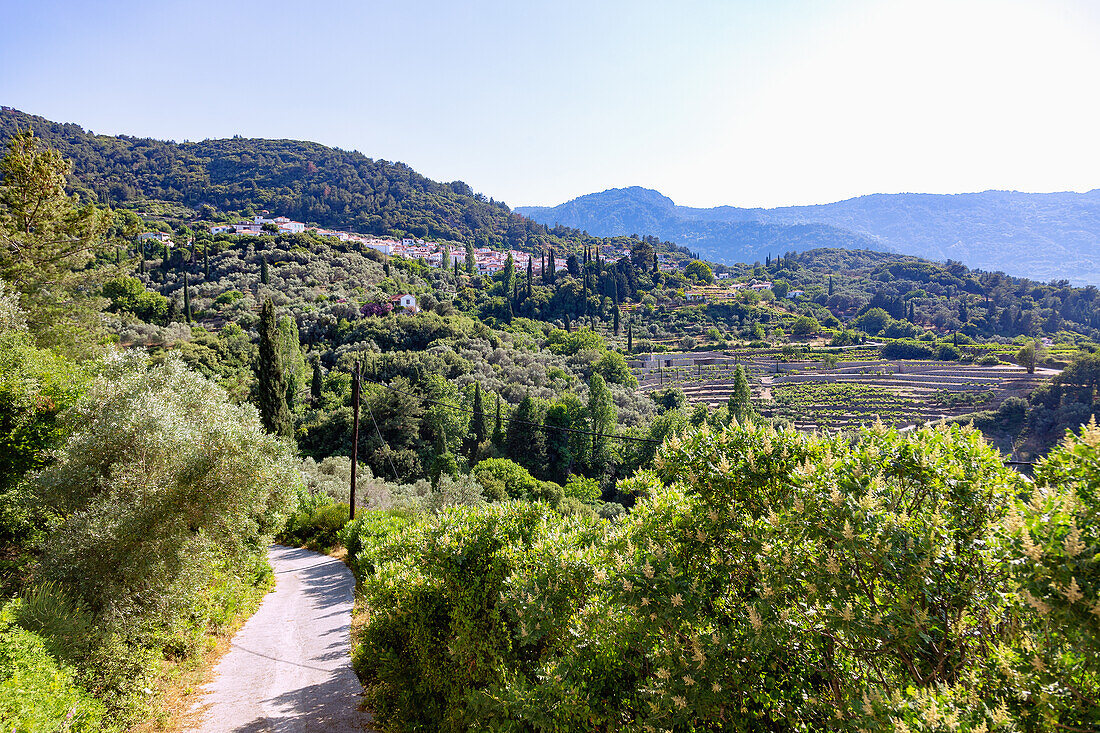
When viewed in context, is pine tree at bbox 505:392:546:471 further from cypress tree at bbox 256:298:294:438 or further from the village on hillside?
the village on hillside

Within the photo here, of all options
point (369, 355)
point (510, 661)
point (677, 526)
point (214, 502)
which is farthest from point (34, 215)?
point (369, 355)

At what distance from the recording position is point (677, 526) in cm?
355

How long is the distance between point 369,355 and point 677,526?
4308 centimetres

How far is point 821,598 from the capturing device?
9.00 feet

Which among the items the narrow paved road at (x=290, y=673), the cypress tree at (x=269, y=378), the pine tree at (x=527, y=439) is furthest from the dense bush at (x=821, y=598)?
the pine tree at (x=527, y=439)

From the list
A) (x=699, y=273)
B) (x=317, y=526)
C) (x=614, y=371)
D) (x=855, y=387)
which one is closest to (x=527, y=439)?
(x=614, y=371)

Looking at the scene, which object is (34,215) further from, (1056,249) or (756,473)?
(1056,249)

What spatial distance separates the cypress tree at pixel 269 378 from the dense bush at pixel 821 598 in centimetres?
2001

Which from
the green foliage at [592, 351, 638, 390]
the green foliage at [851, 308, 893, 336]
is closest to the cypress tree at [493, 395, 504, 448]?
the green foliage at [592, 351, 638, 390]

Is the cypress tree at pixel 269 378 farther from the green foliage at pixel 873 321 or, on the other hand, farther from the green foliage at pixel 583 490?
the green foliage at pixel 873 321

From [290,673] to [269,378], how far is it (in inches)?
648

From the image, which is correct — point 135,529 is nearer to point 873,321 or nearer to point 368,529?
point 368,529

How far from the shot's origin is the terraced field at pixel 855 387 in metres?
40.9

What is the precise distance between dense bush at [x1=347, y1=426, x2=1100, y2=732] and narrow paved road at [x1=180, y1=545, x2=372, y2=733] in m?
3.39
